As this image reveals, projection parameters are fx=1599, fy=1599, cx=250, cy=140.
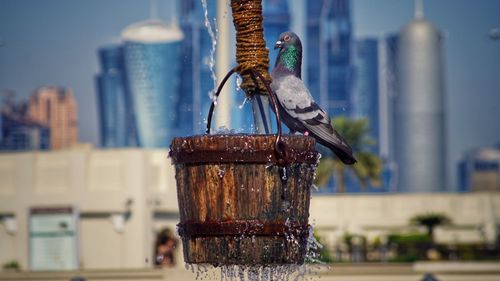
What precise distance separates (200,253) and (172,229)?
34.9m

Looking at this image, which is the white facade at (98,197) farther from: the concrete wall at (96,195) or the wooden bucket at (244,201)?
the wooden bucket at (244,201)

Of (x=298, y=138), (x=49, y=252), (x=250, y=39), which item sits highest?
(x=250, y=39)

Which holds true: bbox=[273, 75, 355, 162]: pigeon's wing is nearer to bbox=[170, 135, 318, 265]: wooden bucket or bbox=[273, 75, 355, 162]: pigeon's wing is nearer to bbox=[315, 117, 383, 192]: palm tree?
bbox=[170, 135, 318, 265]: wooden bucket

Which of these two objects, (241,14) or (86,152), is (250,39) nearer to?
(241,14)

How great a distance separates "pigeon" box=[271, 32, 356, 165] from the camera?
8820mm

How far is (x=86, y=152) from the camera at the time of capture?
43.3m

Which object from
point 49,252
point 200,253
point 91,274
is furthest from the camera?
point 49,252

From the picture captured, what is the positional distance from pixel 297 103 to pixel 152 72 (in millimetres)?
165960

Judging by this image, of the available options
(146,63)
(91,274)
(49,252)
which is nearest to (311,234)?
(91,274)

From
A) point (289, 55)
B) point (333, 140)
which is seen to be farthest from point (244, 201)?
point (289, 55)

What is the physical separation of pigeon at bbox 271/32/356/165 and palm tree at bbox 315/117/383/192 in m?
65.9

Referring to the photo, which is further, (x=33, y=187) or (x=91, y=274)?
(x=33, y=187)

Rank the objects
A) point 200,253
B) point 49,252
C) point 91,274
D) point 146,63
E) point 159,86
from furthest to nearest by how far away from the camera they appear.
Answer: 1. point 159,86
2. point 146,63
3. point 49,252
4. point 91,274
5. point 200,253

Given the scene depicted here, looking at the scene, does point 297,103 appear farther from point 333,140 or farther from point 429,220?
point 429,220
